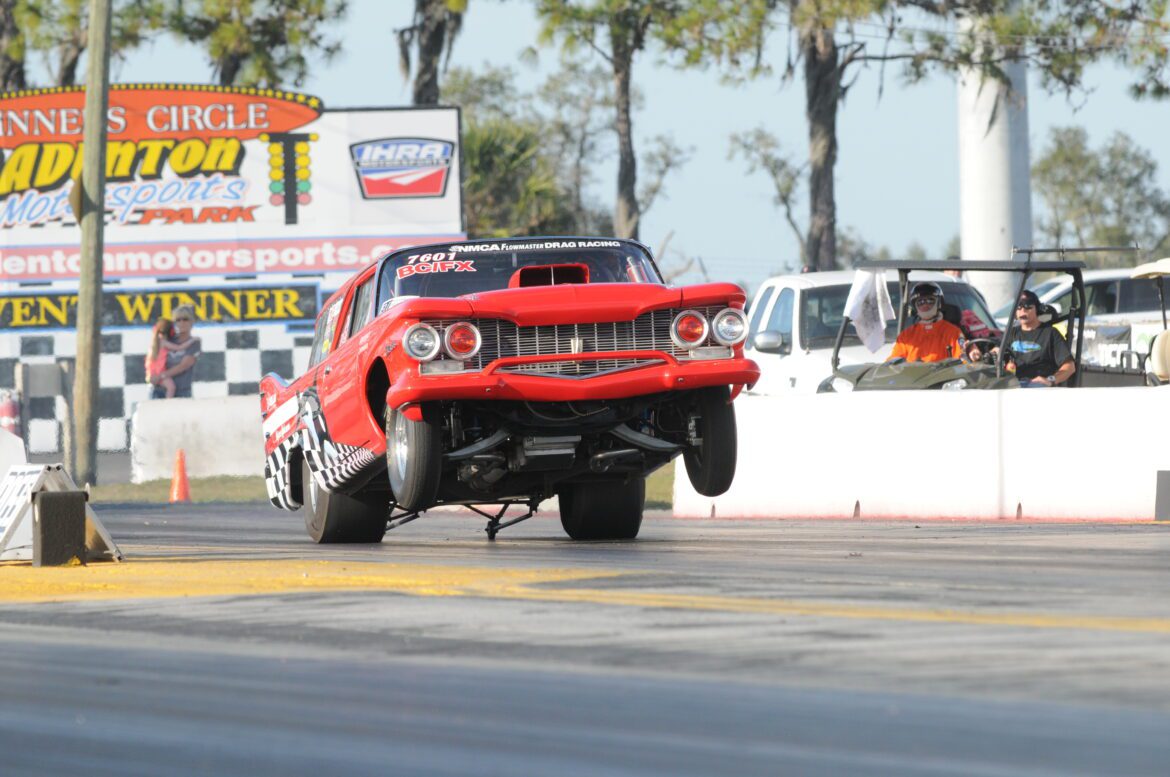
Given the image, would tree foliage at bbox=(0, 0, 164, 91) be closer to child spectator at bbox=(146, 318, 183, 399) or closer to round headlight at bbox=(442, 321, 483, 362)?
child spectator at bbox=(146, 318, 183, 399)

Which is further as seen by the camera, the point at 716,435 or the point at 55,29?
the point at 55,29

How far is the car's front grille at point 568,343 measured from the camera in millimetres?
8453

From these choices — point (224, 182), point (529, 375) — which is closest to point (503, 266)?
point (529, 375)

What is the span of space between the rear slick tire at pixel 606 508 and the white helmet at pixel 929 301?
5095mm

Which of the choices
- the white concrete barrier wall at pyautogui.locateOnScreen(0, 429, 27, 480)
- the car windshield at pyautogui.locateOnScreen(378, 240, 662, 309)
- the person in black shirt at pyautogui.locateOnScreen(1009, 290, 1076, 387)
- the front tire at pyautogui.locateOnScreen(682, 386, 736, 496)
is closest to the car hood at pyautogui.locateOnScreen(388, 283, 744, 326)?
the front tire at pyautogui.locateOnScreen(682, 386, 736, 496)

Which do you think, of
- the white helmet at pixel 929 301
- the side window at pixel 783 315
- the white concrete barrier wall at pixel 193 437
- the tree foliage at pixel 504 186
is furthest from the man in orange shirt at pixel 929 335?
the tree foliage at pixel 504 186

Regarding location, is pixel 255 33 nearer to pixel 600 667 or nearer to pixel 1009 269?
pixel 1009 269

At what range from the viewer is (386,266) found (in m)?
9.71

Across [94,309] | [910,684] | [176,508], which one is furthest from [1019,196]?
[910,684]

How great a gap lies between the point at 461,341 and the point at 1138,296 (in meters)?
15.8

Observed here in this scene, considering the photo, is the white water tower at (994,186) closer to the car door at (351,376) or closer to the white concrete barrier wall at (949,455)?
the white concrete barrier wall at (949,455)

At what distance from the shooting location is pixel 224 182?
2559cm

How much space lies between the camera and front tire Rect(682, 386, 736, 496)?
8.84 metres

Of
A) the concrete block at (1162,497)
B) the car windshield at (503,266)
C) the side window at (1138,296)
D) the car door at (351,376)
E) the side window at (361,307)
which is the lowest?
the concrete block at (1162,497)
